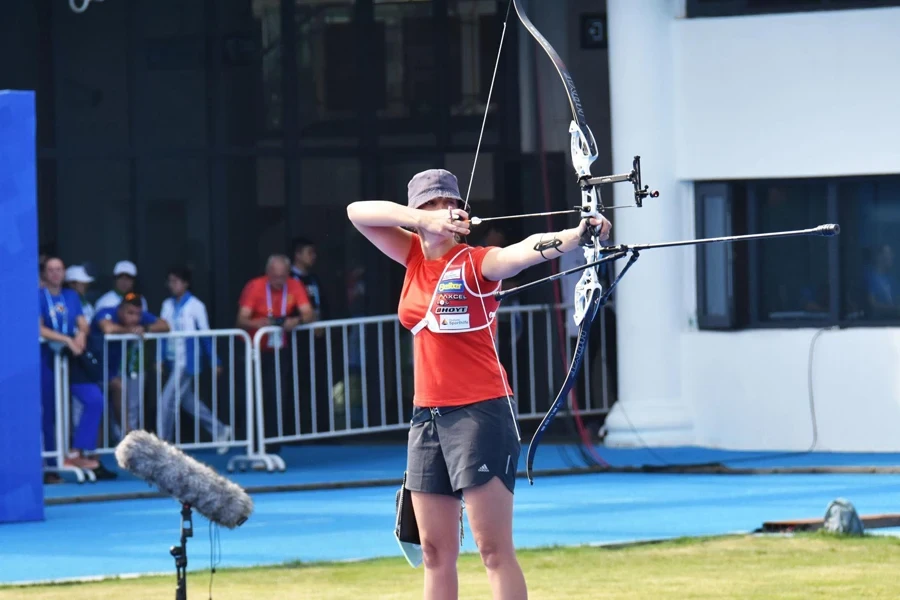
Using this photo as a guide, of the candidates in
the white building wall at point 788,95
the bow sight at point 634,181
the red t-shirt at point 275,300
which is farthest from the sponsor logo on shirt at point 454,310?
the white building wall at point 788,95

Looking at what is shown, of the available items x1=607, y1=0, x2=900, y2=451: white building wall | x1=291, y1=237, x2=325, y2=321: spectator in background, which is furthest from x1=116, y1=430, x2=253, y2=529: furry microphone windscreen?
x1=607, y1=0, x2=900, y2=451: white building wall

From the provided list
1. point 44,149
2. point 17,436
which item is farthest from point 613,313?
point 17,436

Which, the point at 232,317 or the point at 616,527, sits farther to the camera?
the point at 232,317

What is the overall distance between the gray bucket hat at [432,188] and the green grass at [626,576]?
2.52m

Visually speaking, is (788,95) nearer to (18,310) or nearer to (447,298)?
(18,310)

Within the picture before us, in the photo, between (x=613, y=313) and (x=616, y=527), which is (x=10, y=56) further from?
(x=616, y=527)

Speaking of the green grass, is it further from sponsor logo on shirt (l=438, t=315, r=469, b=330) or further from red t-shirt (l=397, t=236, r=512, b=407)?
sponsor logo on shirt (l=438, t=315, r=469, b=330)

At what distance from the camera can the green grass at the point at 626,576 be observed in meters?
7.88

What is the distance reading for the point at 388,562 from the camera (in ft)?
29.6

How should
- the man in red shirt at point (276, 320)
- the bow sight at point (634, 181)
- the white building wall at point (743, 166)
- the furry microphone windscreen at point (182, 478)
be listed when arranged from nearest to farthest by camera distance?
1. the bow sight at point (634, 181)
2. the furry microphone windscreen at point (182, 478)
3. the man in red shirt at point (276, 320)
4. the white building wall at point (743, 166)

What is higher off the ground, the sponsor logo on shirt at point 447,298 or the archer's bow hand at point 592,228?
the archer's bow hand at point 592,228

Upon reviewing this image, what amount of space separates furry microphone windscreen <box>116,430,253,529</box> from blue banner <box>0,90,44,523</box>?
13.7ft

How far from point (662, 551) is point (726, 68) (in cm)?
656

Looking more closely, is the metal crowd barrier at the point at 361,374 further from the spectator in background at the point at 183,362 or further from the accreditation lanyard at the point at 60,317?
the accreditation lanyard at the point at 60,317
